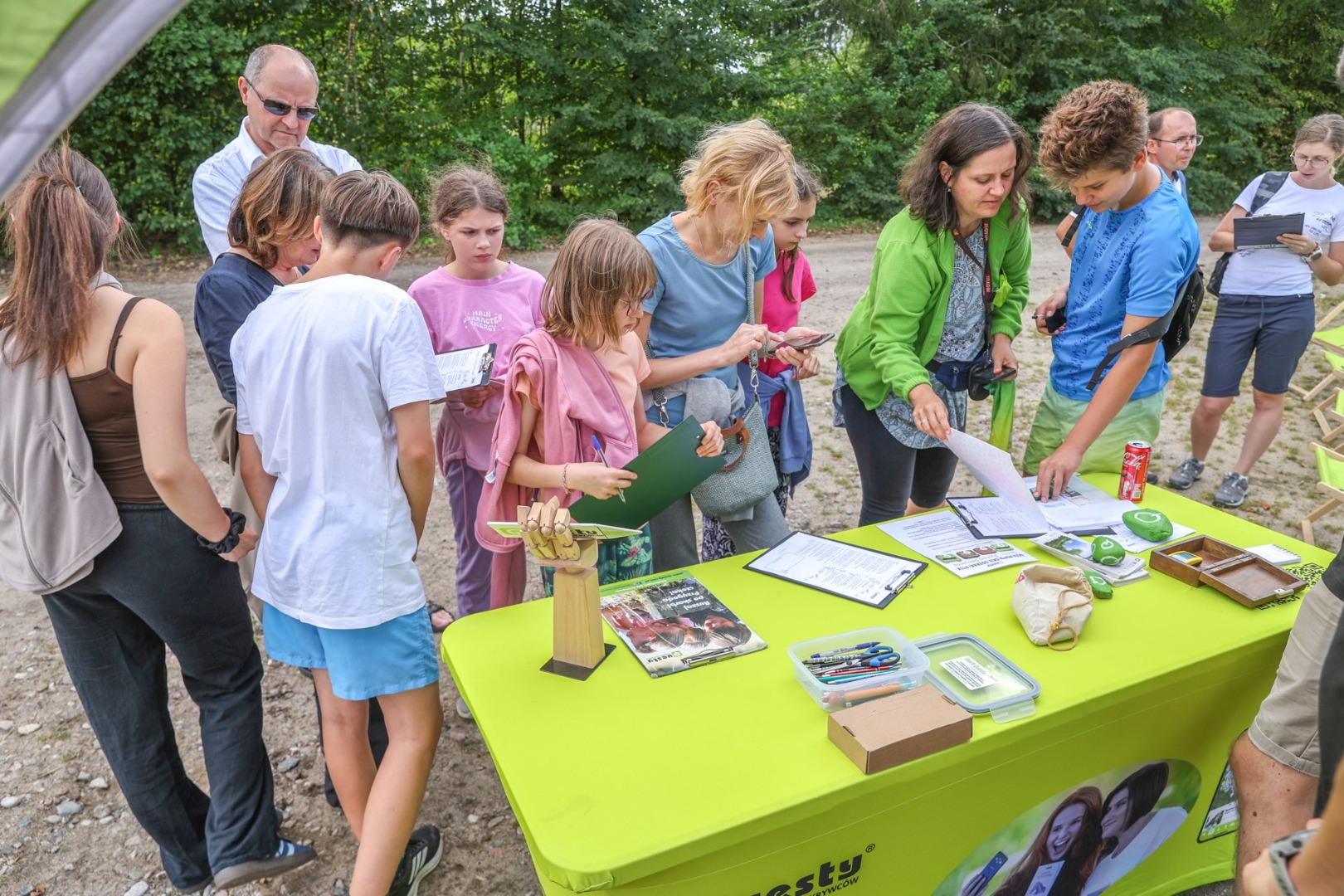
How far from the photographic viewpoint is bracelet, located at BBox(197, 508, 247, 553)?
75.6 inches

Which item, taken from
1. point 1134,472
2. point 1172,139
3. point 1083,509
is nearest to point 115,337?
point 1083,509

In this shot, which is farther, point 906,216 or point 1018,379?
point 1018,379

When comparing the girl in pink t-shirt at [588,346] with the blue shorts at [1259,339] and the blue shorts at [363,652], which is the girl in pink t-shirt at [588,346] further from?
the blue shorts at [1259,339]

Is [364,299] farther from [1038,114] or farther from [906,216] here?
[1038,114]

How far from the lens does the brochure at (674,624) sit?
1805 millimetres

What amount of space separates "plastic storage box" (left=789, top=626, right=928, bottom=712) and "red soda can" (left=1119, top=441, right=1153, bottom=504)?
115cm

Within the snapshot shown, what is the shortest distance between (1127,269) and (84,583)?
9.18 feet

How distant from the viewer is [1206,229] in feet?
41.5

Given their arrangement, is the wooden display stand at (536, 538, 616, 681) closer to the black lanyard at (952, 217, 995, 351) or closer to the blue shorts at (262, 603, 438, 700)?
the blue shorts at (262, 603, 438, 700)

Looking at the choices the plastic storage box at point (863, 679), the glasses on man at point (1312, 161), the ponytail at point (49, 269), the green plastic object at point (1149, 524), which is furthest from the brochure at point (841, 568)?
the glasses on man at point (1312, 161)

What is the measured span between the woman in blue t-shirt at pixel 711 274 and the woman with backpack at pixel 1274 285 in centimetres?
288

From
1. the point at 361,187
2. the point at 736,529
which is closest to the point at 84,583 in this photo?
the point at 361,187

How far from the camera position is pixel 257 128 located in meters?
2.94

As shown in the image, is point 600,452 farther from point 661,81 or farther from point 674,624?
point 661,81
